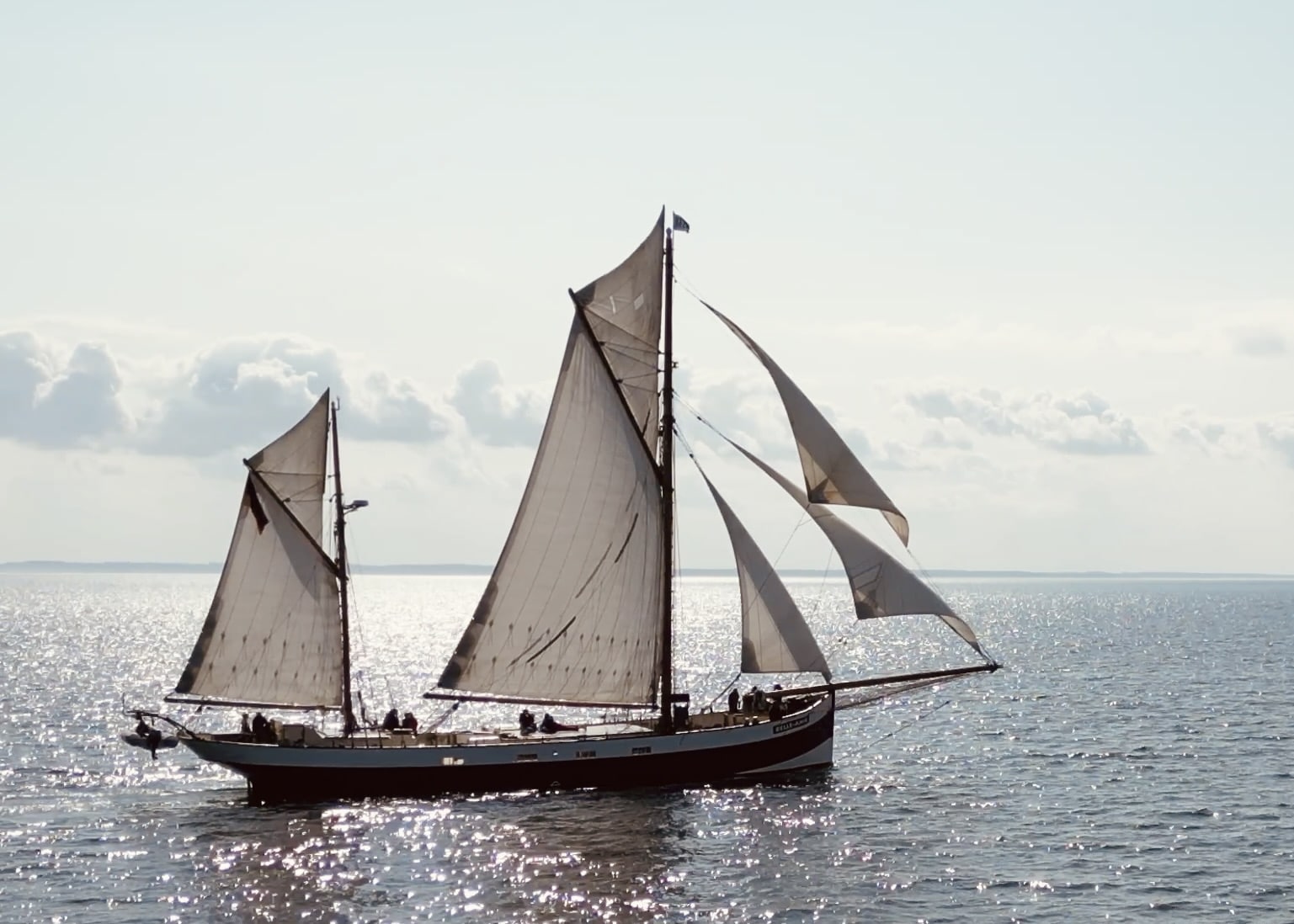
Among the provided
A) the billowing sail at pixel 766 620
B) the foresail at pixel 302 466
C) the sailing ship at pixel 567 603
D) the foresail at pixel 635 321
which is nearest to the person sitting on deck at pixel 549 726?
the sailing ship at pixel 567 603

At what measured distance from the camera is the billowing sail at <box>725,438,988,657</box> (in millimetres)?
50125

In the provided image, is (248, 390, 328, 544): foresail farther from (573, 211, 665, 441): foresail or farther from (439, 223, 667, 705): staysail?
(573, 211, 665, 441): foresail

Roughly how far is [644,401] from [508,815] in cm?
1525

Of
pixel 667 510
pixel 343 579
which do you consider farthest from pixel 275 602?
pixel 667 510

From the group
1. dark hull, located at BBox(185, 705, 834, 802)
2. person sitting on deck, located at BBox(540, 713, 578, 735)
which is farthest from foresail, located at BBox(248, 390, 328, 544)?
person sitting on deck, located at BBox(540, 713, 578, 735)

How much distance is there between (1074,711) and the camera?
78125mm

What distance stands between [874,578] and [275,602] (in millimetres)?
21084

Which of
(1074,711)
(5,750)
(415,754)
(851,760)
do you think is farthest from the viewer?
(1074,711)

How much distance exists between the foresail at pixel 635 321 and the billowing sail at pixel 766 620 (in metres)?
3.94

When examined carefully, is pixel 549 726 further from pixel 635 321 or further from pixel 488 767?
pixel 635 321

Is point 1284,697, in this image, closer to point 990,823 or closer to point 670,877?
point 990,823

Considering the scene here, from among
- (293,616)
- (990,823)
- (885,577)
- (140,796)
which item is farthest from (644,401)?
(140,796)

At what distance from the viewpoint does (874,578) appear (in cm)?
5066

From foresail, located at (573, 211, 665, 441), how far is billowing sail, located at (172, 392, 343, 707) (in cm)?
1123
